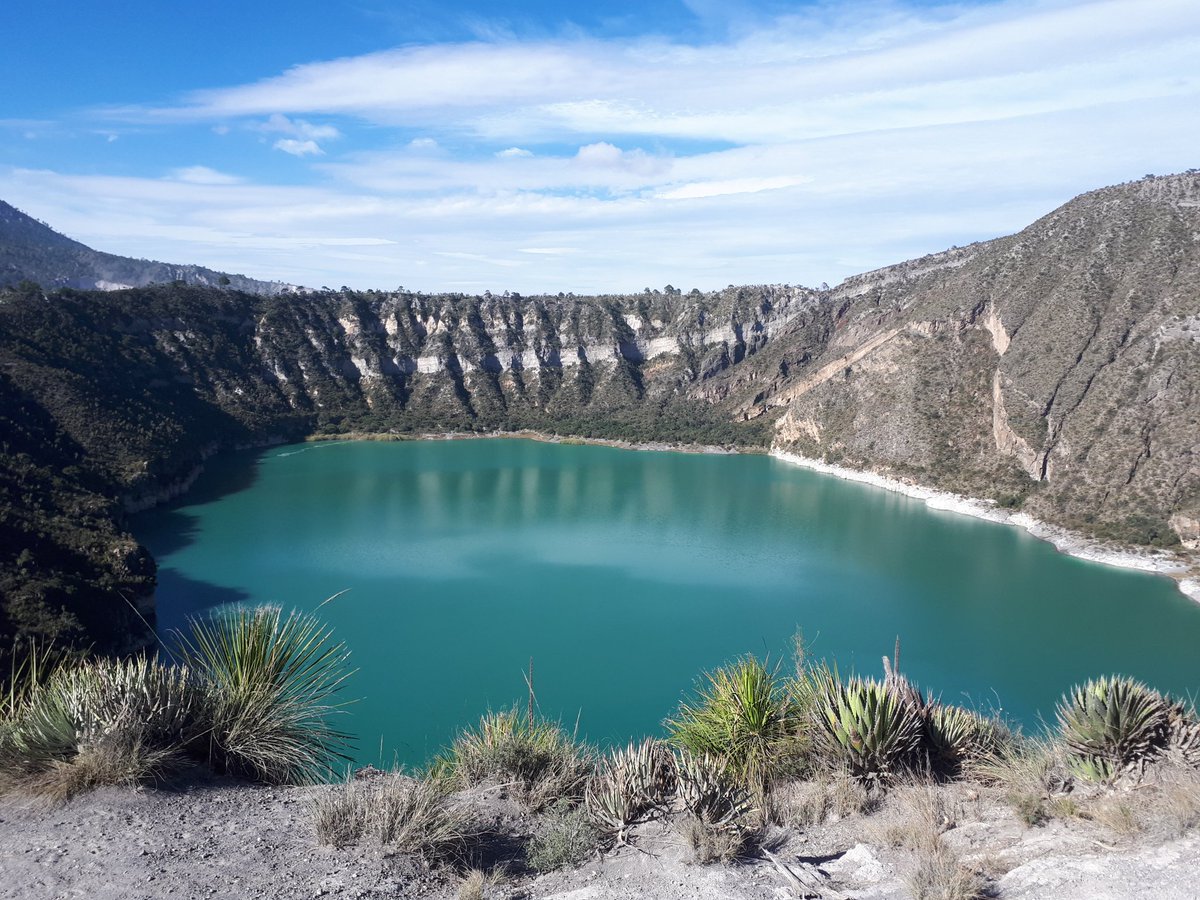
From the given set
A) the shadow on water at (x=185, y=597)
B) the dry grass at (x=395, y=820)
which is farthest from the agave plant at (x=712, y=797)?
the shadow on water at (x=185, y=597)

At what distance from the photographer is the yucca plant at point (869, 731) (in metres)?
6.44

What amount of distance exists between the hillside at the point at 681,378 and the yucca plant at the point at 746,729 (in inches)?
712

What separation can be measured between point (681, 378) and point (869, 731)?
243 ft

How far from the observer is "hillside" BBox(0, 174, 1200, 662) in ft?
111

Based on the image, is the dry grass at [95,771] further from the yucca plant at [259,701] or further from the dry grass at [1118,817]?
the dry grass at [1118,817]

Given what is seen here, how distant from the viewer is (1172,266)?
42812 millimetres

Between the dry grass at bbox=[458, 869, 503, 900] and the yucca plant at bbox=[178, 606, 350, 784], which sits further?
the yucca plant at bbox=[178, 606, 350, 784]

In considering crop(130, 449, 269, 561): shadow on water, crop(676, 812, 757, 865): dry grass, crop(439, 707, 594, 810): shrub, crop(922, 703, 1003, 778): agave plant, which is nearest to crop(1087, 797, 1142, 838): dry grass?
crop(922, 703, 1003, 778): agave plant

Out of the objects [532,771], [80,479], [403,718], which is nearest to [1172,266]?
[403,718]

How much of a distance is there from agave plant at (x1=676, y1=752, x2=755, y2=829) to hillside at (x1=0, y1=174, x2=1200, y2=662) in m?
18.8

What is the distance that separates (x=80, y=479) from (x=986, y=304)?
53.5 metres

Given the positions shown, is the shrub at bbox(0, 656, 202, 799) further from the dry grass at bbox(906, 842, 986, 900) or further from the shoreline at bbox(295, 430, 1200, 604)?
the shoreline at bbox(295, 430, 1200, 604)

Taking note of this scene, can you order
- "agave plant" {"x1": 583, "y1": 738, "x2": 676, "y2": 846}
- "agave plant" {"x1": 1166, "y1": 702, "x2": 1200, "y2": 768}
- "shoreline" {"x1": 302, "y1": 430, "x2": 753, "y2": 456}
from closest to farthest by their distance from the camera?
"agave plant" {"x1": 583, "y1": 738, "x2": 676, "y2": 846}
"agave plant" {"x1": 1166, "y1": 702, "x2": 1200, "y2": 768}
"shoreline" {"x1": 302, "y1": 430, "x2": 753, "y2": 456}

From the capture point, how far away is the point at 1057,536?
36250mm
